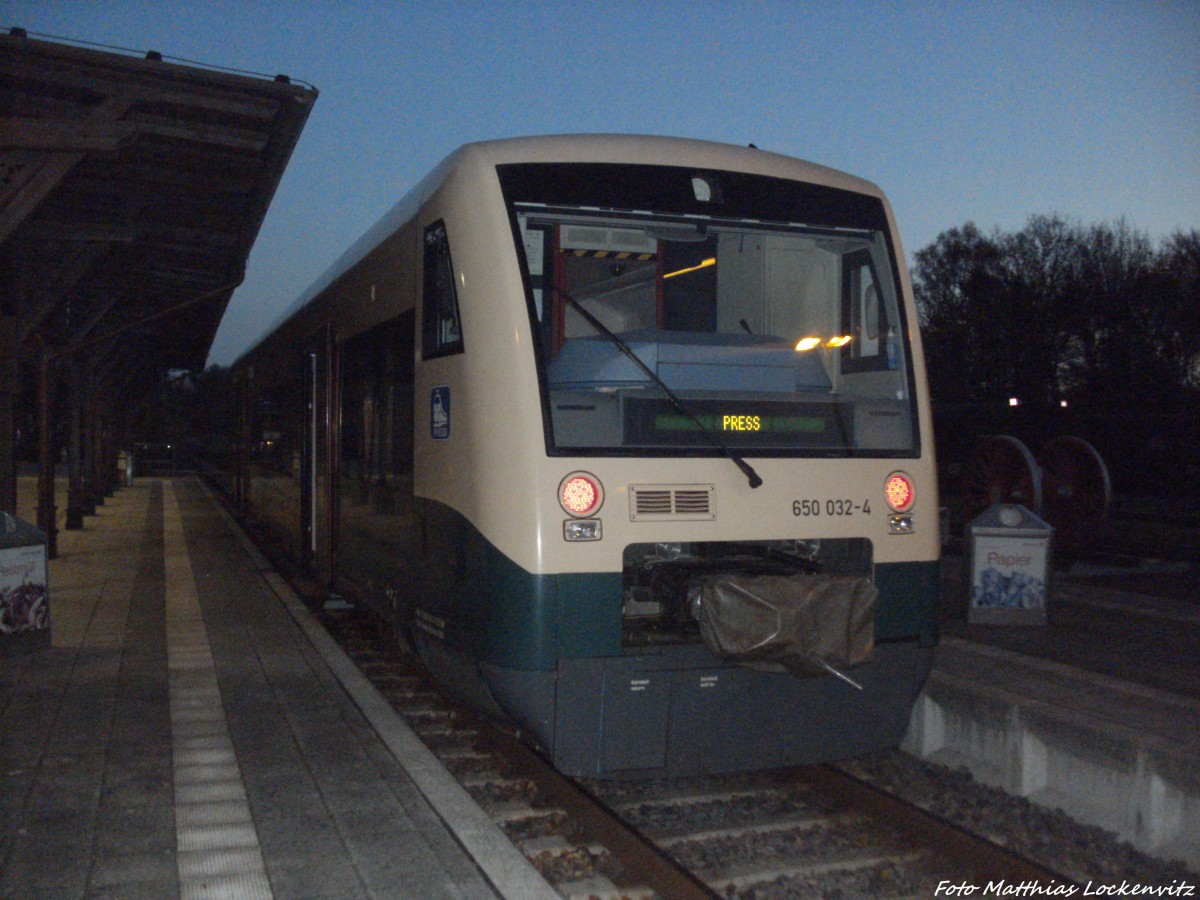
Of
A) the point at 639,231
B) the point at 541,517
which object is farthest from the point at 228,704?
the point at 639,231

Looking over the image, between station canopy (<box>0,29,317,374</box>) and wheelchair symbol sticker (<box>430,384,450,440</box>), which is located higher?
station canopy (<box>0,29,317,374</box>)

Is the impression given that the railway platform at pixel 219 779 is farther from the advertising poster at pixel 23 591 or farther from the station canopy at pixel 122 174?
the station canopy at pixel 122 174

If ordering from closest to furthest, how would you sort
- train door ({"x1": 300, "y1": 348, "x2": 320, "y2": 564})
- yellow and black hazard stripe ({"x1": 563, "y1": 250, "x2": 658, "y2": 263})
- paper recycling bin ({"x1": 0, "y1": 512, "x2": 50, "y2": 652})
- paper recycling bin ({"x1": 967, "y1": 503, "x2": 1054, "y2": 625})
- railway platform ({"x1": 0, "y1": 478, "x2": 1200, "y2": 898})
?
railway platform ({"x1": 0, "y1": 478, "x2": 1200, "y2": 898}) < yellow and black hazard stripe ({"x1": 563, "y1": 250, "x2": 658, "y2": 263}) < paper recycling bin ({"x1": 0, "y1": 512, "x2": 50, "y2": 652}) < paper recycling bin ({"x1": 967, "y1": 503, "x2": 1054, "y2": 625}) < train door ({"x1": 300, "y1": 348, "x2": 320, "y2": 564})

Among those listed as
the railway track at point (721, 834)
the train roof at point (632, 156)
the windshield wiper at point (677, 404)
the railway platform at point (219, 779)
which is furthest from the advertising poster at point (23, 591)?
the windshield wiper at point (677, 404)

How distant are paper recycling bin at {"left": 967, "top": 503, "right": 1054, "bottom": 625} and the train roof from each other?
358 cm

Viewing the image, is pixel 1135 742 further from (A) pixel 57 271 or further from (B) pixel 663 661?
(A) pixel 57 271

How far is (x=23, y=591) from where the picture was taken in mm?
8250

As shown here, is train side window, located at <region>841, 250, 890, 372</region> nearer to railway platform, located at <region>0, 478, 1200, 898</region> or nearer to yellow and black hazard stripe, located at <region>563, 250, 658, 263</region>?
yellow and black hazard stripe, located at <region>563, 250, 658, 263</region>

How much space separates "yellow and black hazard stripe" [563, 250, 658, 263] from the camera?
567 cm

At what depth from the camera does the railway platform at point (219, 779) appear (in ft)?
13.9

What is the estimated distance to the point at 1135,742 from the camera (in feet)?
16.2

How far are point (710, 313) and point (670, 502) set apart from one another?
134cm

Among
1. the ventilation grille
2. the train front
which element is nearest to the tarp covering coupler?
the train front

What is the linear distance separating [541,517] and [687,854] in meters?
1.48
